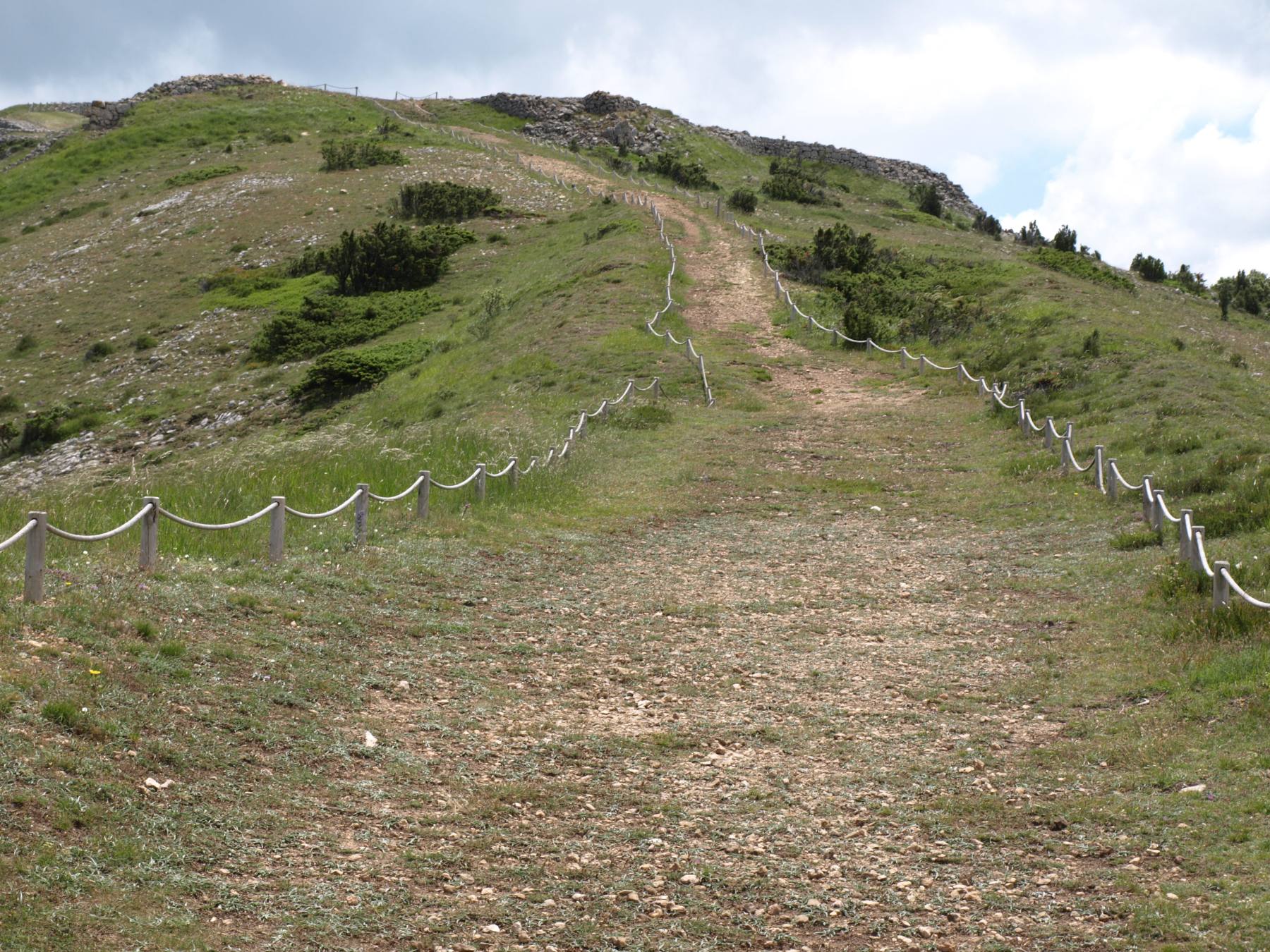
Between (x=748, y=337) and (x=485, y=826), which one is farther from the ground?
(x=748, y=337)

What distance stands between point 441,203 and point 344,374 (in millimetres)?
21533

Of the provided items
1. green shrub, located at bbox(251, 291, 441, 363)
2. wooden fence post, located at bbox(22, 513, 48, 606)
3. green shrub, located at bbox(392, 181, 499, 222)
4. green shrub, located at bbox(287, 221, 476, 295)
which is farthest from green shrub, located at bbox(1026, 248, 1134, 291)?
wooden fence post, located at bbox(22, 513, 48, 606)

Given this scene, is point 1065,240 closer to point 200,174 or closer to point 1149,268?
point 1149,268

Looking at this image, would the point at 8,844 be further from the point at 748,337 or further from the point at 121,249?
the point at 121,249

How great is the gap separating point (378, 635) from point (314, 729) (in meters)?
2.41

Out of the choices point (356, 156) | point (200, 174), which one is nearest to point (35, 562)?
point (356, 156)

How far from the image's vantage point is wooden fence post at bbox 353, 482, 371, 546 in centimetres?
1313

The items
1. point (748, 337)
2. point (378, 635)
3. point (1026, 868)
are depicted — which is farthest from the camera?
point (748, 337)

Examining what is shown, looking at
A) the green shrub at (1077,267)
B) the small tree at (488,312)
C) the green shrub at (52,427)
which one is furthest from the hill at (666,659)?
the green shrub at (1077,267)

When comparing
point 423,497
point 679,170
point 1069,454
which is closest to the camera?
point 423,497

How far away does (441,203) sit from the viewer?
52.6m

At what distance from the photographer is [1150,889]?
600 cm

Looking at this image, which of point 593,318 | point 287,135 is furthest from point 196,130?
point 593,318

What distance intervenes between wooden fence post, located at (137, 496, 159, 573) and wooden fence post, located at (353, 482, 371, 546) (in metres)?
3.31
